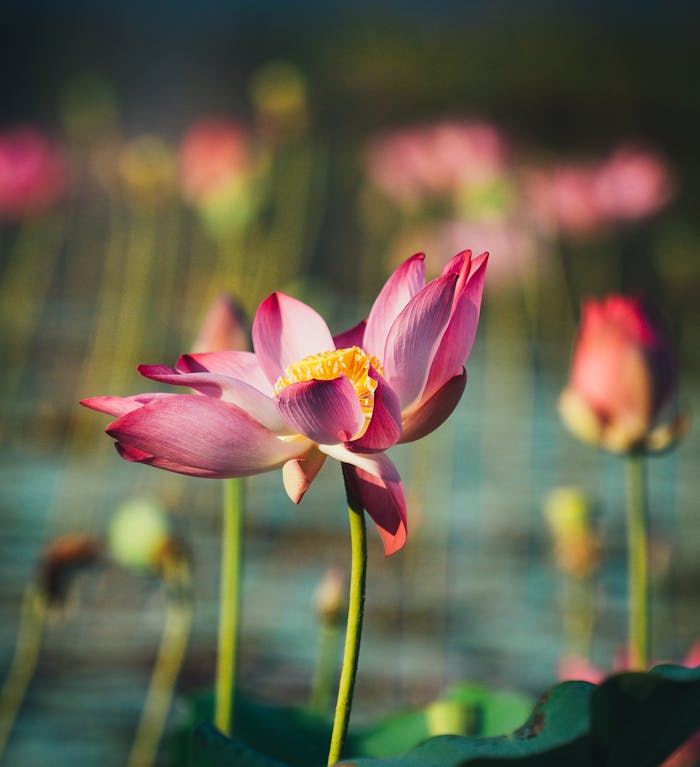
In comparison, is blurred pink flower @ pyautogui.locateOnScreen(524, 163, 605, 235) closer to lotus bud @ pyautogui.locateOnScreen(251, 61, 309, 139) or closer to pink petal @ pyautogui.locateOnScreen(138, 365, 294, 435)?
lotus bud @ pyautogui.locateOnScreen(251, 61, 309, 139)

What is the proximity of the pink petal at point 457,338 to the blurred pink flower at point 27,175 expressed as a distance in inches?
52.3

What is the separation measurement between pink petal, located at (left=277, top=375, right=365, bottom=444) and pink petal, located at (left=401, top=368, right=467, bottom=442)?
14 mm

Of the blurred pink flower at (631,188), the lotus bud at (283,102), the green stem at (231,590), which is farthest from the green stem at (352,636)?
the blurred pink flower at (631,188)

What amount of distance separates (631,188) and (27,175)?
72 centimetres

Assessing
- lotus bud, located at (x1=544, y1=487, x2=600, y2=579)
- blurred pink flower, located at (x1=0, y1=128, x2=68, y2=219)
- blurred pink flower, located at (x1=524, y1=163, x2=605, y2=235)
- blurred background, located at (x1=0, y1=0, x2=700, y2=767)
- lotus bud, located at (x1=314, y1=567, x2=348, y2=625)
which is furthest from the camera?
blurred pink flower, located at (x1=0, y1=128, x2=68, y2=219)

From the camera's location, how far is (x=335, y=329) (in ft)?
7.90

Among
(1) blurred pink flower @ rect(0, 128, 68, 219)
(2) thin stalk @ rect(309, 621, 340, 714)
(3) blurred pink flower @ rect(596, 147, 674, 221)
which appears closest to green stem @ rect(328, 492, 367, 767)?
(2) thin stalk @ rect(309, 621, 340, 714)

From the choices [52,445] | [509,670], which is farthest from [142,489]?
[509,670]

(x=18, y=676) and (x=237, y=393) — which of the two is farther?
(x=18, y=676)

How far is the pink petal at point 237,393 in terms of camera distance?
319mm

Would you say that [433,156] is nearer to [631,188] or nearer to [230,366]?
[631,188]

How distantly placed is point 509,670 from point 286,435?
2.46 feet

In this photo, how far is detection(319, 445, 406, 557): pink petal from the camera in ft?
1.04

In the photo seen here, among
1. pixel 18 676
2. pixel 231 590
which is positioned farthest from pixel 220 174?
pixel 231 590
